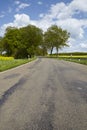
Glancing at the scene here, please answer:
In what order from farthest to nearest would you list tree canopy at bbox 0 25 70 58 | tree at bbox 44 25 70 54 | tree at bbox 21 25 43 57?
tree at bbox 44 25 70 54, tree at bbox 21 25 43 57, tree canopy at bbox 0 25 70 58

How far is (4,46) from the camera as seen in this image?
105688mm

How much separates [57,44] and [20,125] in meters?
114

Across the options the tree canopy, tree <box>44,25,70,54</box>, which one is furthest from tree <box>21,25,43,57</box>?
tree <box>44,25,70,54</box>

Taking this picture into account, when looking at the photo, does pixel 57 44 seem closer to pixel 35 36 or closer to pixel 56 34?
pixel 56 34

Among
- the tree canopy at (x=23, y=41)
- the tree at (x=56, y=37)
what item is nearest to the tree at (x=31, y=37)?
the tree canopy at (x=23, y=41)

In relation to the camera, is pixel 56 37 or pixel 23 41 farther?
pixel 56 37

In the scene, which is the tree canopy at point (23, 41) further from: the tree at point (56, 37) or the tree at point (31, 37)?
the tree at point (56, 37)

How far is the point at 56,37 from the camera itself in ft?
389

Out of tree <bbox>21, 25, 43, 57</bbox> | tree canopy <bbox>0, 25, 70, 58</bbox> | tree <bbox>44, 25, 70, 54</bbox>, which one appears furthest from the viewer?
tree <bbox>44, 25, 70, 54</bbox>

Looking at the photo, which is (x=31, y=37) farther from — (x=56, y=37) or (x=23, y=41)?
(x=56, y=37)

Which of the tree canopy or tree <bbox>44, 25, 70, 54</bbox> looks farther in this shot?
tree <bbox>44, 25, 70, 54</bbox>

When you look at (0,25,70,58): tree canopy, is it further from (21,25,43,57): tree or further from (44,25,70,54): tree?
(44,25,70,54): tree

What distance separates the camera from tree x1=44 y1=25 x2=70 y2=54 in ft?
388

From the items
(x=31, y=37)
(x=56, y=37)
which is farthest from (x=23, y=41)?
(x=56, y=37)
